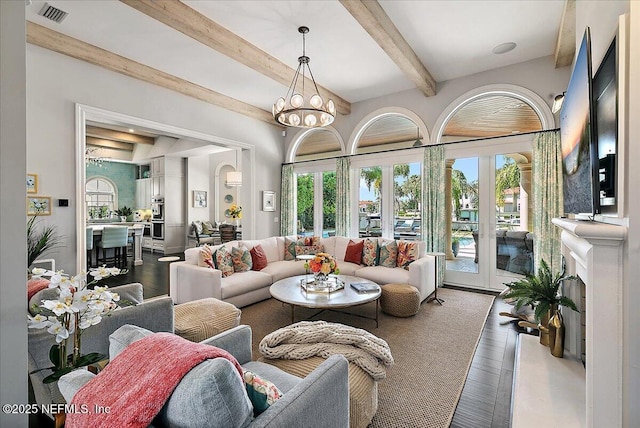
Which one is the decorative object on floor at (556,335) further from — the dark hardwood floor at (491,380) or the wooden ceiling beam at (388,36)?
the wooden ceiling beam at (388,36)

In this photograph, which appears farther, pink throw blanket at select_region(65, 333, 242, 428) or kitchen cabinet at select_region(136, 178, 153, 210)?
kitchen cabinet at select_region(136, 178, 153, 210)

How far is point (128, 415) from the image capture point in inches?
32.2

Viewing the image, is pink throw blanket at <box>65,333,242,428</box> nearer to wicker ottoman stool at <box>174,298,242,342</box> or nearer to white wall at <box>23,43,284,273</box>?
wicker ottoman stool at <box>174,298,242,342</box>

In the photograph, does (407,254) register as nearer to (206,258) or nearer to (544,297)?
(544,297)

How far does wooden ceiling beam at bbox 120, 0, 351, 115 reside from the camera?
2.86 metres

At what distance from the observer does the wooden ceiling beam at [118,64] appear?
3.43 meters

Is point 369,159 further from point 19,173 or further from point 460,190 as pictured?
point 19,173

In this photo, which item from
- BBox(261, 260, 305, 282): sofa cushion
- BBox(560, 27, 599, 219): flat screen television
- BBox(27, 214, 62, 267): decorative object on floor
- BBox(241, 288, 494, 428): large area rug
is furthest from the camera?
BBox(261, 260, 305, 282): sofa cushion

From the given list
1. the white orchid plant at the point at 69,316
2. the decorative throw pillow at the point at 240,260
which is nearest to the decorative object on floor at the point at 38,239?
the decorative throw pillow at the point at 240,260

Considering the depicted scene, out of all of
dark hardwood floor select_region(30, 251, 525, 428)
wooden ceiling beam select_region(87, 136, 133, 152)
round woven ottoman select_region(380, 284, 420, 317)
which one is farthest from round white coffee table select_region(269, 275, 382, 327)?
wooden ceiling beam select_region(87, 136, 133, 152)

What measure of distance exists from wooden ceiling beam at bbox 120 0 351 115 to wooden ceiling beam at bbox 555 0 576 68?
3298 millimetres

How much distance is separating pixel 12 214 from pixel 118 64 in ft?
13.4

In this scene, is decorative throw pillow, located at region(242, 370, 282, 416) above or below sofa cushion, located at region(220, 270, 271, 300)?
above

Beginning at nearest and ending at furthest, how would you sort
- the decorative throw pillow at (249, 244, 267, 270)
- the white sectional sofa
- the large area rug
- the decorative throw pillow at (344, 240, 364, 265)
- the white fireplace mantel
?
the white fireplace mantel < the large area rug < the white sectional sofa < the decorative throw pillow at (249, 244, 267, 270) < the decorative throw pillow at (344, 240, 364, 265)
